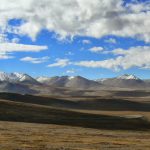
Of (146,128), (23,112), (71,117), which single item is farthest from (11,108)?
(146,128)

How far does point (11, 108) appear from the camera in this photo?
4614 inches

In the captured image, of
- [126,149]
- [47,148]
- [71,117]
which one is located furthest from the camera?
[71,117]

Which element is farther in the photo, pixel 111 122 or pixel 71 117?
pixel 71 117

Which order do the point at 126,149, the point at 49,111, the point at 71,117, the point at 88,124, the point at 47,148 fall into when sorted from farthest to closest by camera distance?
the point at 49,111, the point at 71,117, the point at 88,124, the point at 126,149, the point at 47,148

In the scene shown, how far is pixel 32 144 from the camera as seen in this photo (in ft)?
165

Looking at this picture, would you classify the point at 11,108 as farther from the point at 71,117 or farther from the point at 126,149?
the point at 126,149

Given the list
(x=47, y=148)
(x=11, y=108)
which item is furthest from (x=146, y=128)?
(x=47, y=148)

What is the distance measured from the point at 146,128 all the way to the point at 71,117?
2155 centimetres

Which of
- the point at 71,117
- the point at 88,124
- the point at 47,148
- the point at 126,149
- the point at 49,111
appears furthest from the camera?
the point at 49,111

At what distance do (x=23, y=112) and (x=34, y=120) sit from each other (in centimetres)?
1352

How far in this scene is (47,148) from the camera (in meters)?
47.3

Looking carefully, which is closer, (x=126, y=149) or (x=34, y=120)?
(x=126, y=149)

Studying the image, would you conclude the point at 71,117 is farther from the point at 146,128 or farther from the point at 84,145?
the point at 84,145

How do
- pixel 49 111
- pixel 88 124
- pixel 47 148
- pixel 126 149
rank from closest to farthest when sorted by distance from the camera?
pixel 47 148, pixel 126 149, pixel 88 124, pixel 49 111
